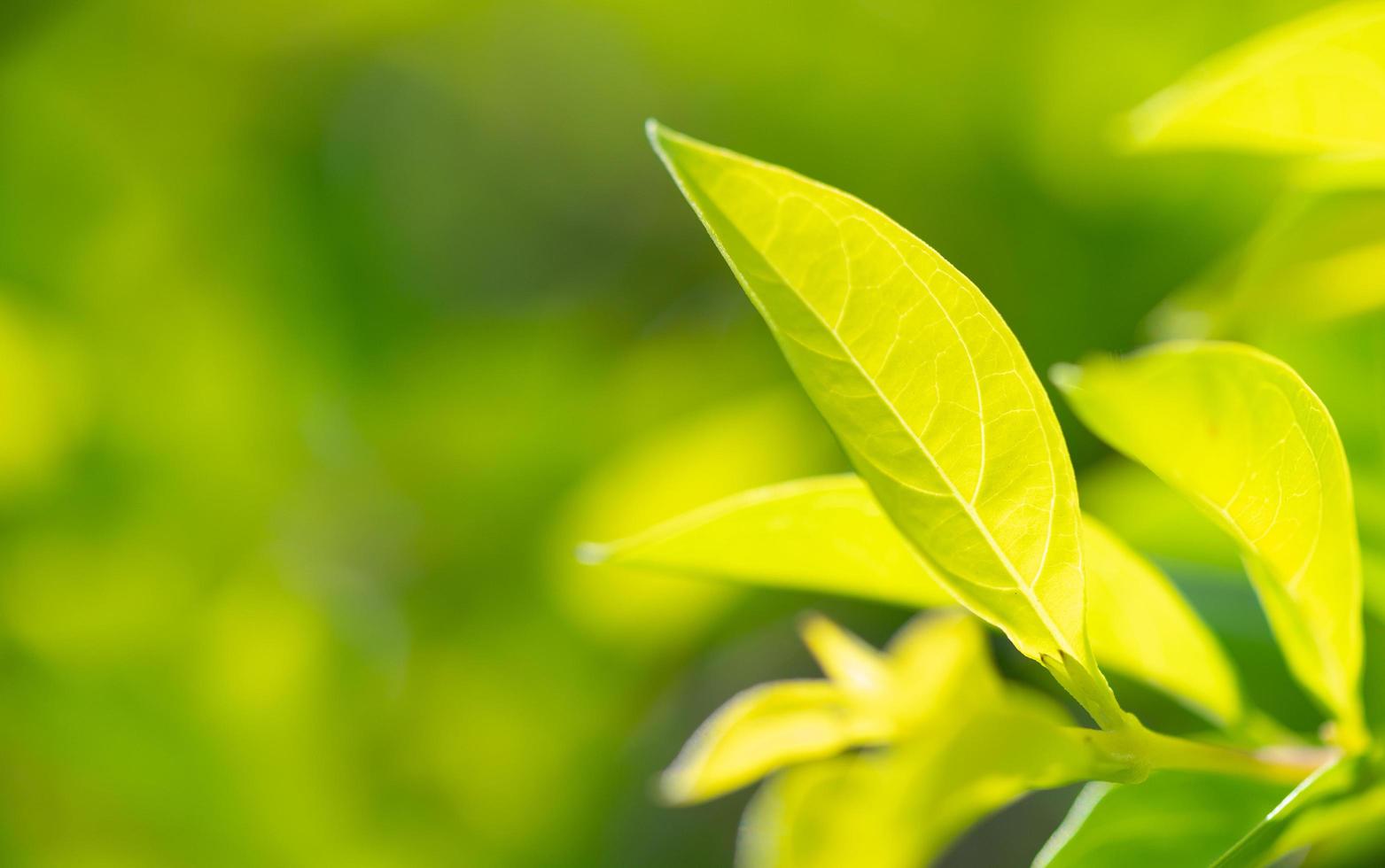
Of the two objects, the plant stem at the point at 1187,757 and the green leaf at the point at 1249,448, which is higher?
the green leaf at the point at 1249,448

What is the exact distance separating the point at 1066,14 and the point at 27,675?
1305 millimetres

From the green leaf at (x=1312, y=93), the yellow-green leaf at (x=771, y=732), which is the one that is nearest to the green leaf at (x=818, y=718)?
the yellow-green leaf at (x=771, y=732)

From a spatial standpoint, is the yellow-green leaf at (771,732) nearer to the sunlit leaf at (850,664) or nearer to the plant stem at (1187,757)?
the sunlit leaf at (850,664)

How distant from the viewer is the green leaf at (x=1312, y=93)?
1.79ft

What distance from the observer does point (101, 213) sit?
4.93 ft

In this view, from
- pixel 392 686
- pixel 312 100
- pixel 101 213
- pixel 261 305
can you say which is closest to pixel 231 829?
pixel 392 686

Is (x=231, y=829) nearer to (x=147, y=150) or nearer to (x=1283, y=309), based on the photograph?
(x=147, y=150)

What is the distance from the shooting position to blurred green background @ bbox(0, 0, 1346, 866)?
134cm

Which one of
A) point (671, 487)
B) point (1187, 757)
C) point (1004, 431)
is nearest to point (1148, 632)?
point (1187, 757)

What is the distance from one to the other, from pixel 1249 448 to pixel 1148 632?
15cm

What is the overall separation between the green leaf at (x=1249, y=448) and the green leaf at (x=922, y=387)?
0.05m

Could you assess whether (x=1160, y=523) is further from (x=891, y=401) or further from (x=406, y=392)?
(x=406, y=392)

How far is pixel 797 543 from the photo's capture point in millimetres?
524

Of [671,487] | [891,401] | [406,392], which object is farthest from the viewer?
[406,392]
